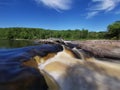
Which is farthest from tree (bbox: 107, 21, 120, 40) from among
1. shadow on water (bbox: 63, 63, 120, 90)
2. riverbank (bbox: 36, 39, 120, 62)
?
shadow on water (bbox: 63, 63, 120, 90)

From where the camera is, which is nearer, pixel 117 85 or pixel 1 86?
pixel 1 86

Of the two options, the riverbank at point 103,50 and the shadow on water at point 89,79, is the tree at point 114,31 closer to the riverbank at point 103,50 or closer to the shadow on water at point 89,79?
the riverbank at point 103,50

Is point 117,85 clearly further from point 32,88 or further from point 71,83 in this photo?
point 32,88

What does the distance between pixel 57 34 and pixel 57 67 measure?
166m

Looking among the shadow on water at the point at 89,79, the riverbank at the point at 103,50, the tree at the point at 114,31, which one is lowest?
the tree at the point at 114,31

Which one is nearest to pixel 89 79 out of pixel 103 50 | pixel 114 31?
pixel 103 50

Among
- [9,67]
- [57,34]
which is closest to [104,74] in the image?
[9,67]

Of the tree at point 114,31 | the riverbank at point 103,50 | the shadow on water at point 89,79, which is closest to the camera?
the shadow on water at point 89,79

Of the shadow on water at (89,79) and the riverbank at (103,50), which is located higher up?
the shadow on water at (89,79)

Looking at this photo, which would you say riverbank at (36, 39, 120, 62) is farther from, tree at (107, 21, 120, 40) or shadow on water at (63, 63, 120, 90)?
tree at (107, 21, 120, 40)

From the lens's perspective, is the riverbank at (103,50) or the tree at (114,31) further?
the tree at (114,31)

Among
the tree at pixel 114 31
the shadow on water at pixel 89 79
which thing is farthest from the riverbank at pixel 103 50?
the tree at pixel 114 31

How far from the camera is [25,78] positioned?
965 centimetres

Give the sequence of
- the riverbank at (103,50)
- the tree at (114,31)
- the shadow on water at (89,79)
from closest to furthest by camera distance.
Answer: the shadow on water at (89,79) → the riverbank at (103,50) → the tree at (114,31)
